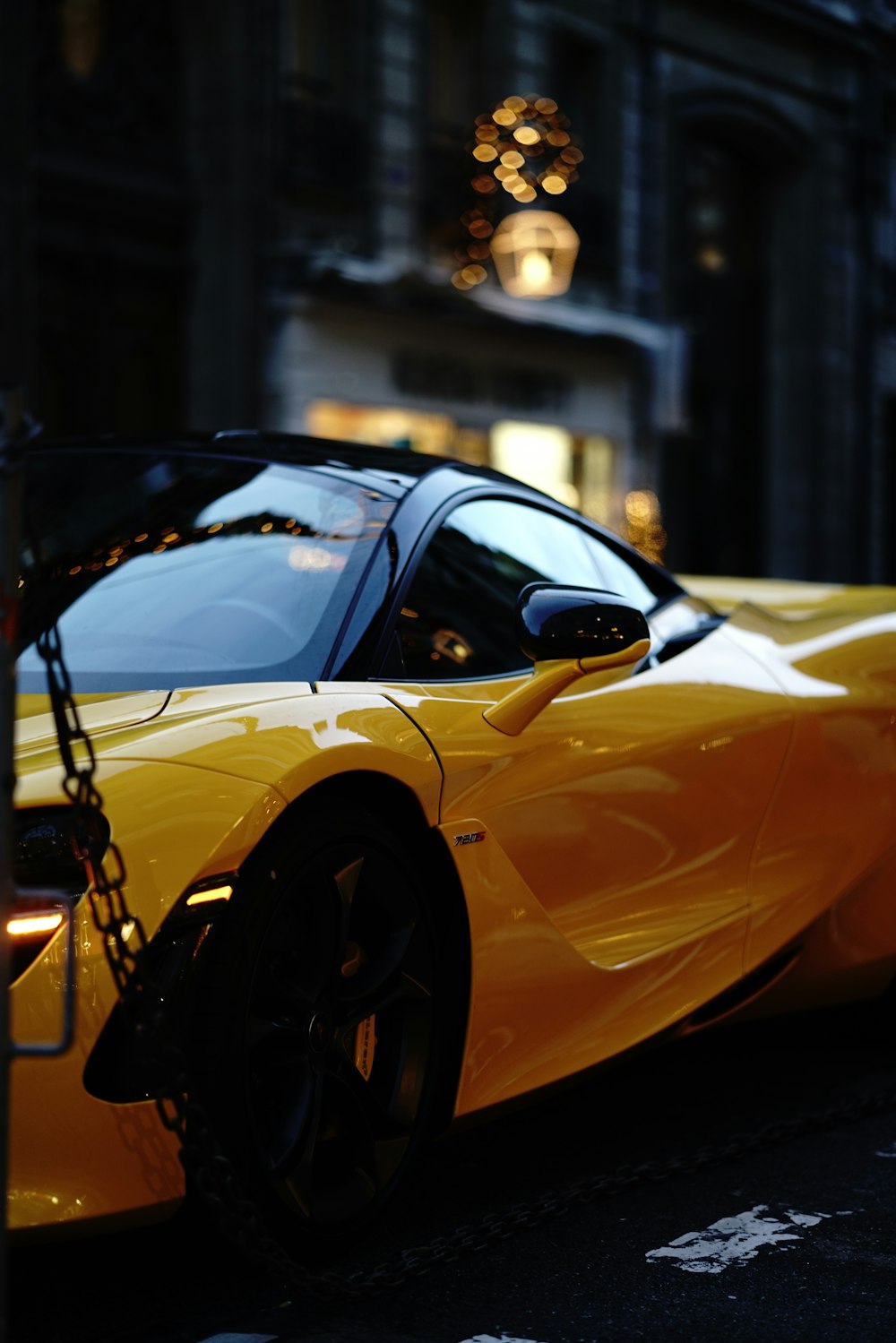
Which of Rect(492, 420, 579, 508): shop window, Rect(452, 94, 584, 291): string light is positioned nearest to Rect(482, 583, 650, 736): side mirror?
Rect(452, 94, 584, 291): string light

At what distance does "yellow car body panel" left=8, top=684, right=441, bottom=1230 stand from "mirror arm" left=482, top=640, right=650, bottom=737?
13.5 inches

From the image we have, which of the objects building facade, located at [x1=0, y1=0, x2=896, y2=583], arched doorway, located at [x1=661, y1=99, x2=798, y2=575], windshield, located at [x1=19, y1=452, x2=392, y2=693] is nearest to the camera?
windshield, located at [x1=19, y1=452, x2=392, y2=693]

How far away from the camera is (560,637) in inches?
128

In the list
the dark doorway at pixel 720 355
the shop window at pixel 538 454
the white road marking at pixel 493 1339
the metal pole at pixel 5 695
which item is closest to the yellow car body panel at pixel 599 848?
the white road marking at pixel 493 1339

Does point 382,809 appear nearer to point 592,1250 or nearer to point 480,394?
point 592,1250

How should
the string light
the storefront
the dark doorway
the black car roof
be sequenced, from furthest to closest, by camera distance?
the dark doorway
the storefront
the string light
the black car roof

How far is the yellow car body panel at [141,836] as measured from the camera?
8.08 ft

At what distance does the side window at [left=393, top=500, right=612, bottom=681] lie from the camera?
3471mm

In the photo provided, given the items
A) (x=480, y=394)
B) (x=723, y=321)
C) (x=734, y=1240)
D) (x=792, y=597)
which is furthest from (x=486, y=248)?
(x=734, y=1240)

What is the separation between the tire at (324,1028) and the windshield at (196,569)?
1.38 feet

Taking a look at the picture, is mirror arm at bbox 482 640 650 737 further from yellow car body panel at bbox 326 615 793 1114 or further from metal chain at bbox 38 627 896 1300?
metal chain at bbox 38 627 896 1300

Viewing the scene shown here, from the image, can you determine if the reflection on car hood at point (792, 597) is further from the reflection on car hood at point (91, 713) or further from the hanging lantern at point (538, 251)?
the hanging lantern at point (538, 251)

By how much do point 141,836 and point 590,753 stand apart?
111cm

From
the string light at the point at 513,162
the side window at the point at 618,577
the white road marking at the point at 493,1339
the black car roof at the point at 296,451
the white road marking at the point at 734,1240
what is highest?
the string light at the point at 513,162
